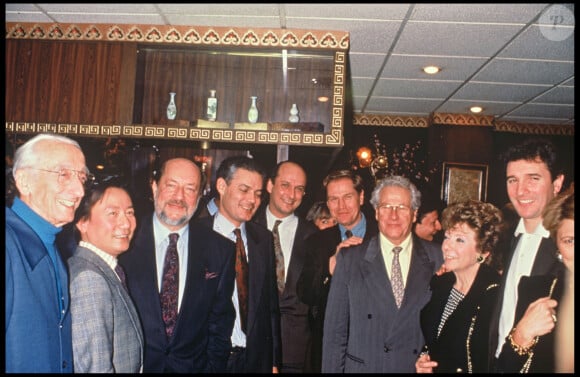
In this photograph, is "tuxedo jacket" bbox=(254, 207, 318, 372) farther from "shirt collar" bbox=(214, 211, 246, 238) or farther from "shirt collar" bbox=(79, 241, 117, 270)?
"shirt collar" bbox=(79, 241, 117, 270)

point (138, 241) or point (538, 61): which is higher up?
point (538, 61)

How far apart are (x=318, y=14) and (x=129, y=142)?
182 cm

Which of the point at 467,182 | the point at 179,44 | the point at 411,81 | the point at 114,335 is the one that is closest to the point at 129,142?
the point at 179,44

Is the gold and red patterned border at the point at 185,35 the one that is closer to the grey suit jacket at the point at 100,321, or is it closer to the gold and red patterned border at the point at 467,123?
the grey suit jacket at the point at 100,321

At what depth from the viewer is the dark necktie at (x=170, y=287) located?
8.41ft

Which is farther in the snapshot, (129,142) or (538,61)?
(538,61)

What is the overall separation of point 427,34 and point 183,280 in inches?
112

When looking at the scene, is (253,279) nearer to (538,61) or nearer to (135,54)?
(135,54)

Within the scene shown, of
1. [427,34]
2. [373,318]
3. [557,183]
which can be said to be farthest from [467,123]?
[373,318]

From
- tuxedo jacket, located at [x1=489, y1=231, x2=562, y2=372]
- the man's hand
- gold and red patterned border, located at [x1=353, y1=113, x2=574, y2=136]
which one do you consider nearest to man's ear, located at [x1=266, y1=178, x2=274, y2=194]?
the man's hand

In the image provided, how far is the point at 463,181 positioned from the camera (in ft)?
23.7

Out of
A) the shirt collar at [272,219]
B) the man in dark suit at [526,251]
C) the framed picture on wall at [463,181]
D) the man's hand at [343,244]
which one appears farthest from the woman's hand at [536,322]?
the framed picture on wall at [463,181]

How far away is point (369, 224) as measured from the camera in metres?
3.41
